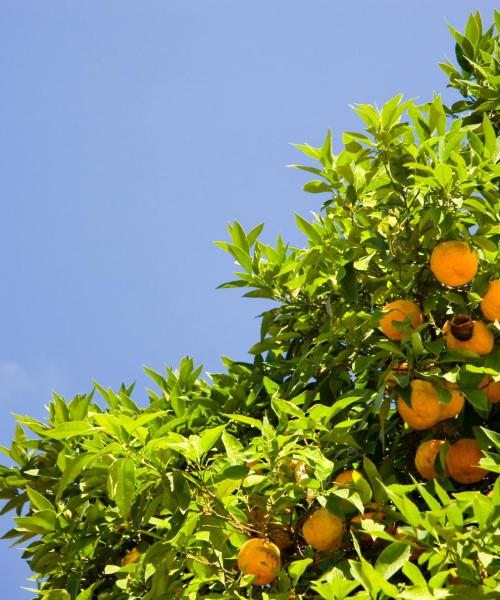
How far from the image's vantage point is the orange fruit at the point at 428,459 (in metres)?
3.10

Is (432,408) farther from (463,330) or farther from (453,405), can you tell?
(463,330)

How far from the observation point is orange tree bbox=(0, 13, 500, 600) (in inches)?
106

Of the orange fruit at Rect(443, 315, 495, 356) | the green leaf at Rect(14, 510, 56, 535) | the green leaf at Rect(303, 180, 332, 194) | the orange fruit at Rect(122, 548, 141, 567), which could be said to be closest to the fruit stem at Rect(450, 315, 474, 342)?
the orange fruit at Rect(443, 315, 495, 356)

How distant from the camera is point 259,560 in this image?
2.91 m

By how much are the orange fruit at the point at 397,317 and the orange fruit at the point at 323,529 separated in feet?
2.04

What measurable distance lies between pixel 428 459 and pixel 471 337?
0.43 m

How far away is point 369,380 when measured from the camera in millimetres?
3549

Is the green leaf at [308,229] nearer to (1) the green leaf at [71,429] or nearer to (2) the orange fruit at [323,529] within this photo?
(2) the orange fruit at [323,529]

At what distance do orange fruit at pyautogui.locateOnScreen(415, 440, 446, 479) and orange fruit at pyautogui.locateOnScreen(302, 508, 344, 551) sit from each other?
33 cm

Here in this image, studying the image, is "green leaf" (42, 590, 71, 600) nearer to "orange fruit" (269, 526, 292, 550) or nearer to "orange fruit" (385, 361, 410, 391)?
"orange fruit" (269, 526, 292, 550)

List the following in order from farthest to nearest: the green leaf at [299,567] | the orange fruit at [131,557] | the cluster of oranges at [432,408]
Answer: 1. the orange fruit at [131,557]
2. the cluster of oranges at [432,408]
3. the green leaf at [299,567]

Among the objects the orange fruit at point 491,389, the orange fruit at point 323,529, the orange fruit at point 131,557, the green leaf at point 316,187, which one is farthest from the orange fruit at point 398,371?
the orange fruit at point 131,557

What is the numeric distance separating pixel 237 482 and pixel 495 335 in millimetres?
1046

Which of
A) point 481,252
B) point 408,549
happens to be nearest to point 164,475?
point 408,549
